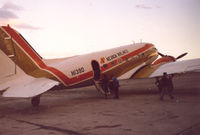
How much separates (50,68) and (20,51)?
207 centimetres

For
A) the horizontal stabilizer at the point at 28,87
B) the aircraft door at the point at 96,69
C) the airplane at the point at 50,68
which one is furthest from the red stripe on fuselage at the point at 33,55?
the aircraft door at the point at 96,69

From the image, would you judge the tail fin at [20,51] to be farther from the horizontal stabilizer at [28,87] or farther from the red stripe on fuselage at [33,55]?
the horizontal stabilizer at [28,87]

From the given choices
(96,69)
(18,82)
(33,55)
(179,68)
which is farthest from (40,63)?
(179,68)

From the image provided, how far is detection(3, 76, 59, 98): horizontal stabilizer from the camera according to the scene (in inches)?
410

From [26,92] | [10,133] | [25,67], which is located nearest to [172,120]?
[10,133]

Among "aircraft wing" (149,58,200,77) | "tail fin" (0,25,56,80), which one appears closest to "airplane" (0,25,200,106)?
"tail fin" (0,25,56,80)

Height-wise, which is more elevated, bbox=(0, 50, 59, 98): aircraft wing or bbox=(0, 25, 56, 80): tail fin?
bbox=(0, 25, 56, 80): tail fin

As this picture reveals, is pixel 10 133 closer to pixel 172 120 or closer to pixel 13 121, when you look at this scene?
pixel 13 121

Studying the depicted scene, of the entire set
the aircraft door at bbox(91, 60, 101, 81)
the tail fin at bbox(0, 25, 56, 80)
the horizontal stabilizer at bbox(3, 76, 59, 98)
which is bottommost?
the horizontal stabilizer at bbox(3, 76, 59, 98)

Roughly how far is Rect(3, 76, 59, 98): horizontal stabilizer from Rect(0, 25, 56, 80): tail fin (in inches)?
32.7

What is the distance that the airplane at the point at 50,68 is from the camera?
1166cm

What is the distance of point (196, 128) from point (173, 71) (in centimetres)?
1028

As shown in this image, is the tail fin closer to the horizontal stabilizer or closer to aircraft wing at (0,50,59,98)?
aircraft wing at (0,50,59,98)

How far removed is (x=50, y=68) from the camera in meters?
14.1
